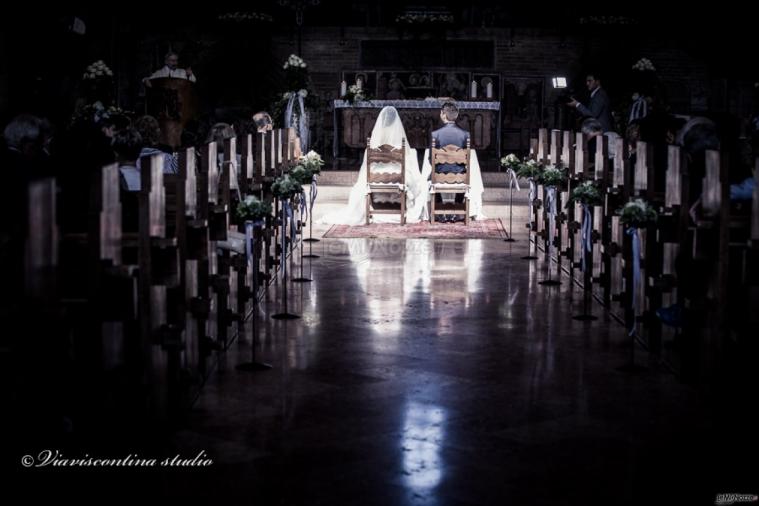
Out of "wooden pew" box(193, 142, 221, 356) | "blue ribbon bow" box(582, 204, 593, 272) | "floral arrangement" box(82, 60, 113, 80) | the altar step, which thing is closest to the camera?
"wooden pew" box(193, 142, 221, 356)

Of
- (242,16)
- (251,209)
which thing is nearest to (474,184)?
(242,16)

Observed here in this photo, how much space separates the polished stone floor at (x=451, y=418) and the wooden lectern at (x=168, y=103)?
772cm

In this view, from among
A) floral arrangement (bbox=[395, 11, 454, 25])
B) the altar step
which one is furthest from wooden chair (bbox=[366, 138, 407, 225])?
floral arrangement (bbox=[395, 11, 454, 25])

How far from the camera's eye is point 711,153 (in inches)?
196

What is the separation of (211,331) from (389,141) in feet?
24.6

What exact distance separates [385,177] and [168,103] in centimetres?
367

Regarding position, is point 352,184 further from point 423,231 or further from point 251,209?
point 251,209

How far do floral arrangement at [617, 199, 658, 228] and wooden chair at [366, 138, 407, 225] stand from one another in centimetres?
698

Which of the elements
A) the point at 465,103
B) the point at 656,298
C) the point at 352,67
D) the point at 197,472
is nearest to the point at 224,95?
the point at 352,67

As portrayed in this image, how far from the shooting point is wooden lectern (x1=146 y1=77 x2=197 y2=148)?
1459 centimetres

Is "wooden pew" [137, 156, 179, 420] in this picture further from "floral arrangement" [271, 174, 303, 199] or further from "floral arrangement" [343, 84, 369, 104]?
"floral arrangement" [343, 84, 369, 104]

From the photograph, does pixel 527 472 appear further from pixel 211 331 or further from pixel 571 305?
pixel 571 305

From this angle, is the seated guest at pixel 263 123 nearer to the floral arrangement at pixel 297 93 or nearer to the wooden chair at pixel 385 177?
the wooden chair at pixel 385 177

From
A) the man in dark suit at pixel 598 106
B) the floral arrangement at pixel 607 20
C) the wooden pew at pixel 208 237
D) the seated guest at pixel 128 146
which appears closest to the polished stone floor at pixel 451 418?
the wooden pew at pixel 208 237
